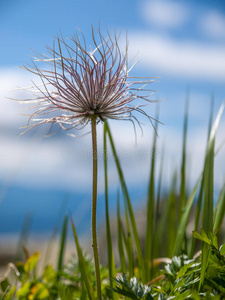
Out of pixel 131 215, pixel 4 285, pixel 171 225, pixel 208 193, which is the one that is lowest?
pixel 4 285

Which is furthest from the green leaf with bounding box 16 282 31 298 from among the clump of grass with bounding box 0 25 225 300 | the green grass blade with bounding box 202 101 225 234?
the green grass blade with bounding box 202 101 225 234

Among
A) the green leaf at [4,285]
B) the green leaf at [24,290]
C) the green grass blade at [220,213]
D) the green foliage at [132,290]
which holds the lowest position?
the green leaf at [4,285]

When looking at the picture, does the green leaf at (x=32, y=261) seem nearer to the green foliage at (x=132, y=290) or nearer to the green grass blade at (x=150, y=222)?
the green grass blade at (x=150, y=222)

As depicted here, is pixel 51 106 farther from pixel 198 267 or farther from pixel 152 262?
pixel 152 262

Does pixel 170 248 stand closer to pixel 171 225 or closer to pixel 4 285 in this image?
pixel 171 225

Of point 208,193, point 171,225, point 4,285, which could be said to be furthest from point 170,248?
point 4,285

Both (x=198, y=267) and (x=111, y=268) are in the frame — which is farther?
(x=111, y=268)

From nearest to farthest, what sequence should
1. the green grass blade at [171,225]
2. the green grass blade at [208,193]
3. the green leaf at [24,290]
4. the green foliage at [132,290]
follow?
1. the green foliage at [132,290]
2. the green grass blade at [208,193]
3. the green leaf at [24,290]
4. the green grass blade at [171,225]

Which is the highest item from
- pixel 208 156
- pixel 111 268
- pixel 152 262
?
pixel 208 156

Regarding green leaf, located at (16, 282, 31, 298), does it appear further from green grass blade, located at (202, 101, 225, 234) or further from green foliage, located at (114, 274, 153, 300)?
green grass blade, located at (202, 101, 225, 234)

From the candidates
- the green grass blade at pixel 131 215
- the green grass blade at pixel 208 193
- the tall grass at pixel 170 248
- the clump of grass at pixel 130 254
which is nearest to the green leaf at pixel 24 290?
the clump of grass at pixel 130 254

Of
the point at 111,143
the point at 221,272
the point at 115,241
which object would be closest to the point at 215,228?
the point at 221,272
